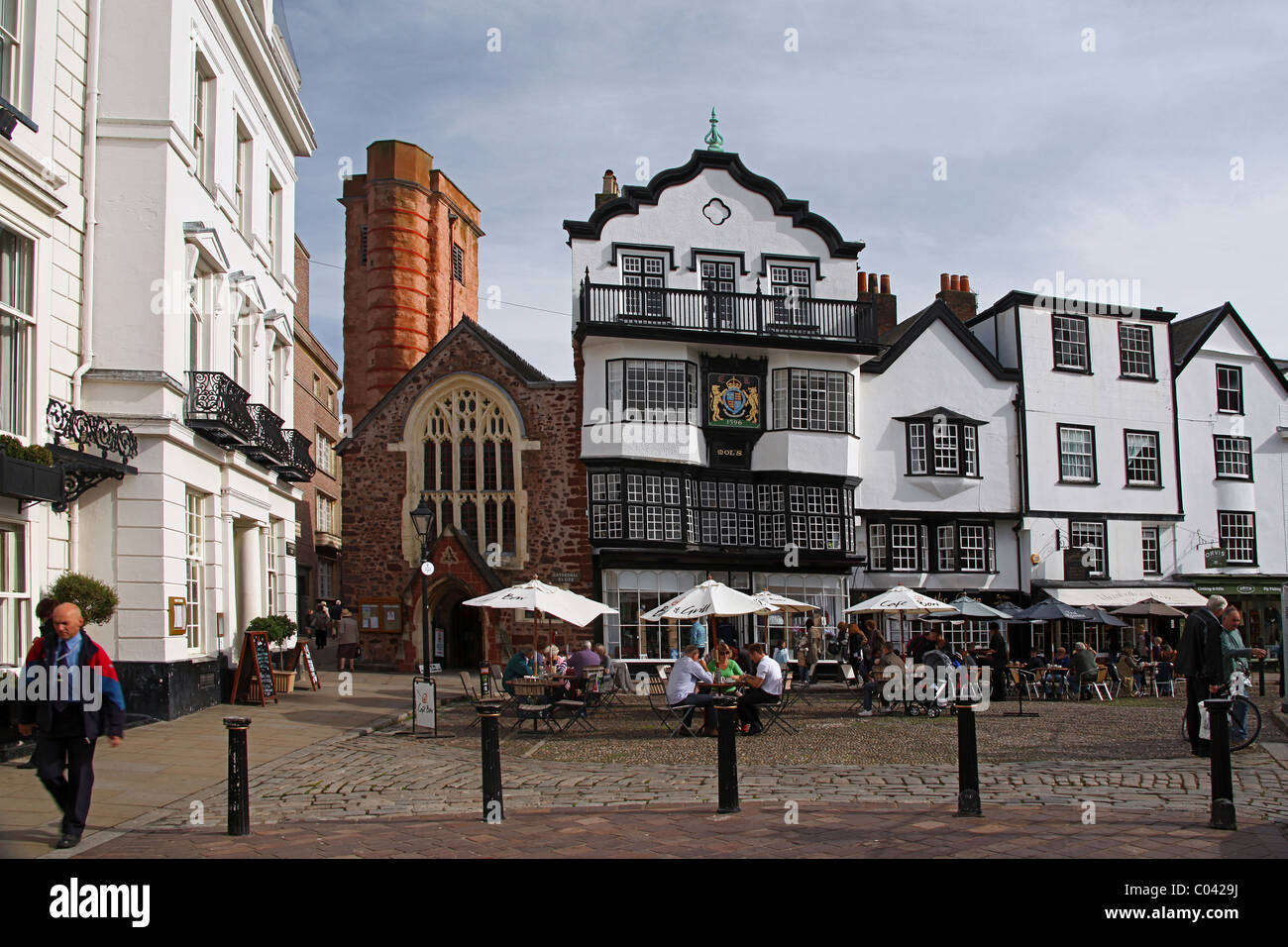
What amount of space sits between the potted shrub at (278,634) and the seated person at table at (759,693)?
8.36 m

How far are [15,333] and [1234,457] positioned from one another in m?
35.6

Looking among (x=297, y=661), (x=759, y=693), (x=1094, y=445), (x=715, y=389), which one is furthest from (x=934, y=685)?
(x=1094, y=445)

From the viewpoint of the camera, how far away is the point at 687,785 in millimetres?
11945

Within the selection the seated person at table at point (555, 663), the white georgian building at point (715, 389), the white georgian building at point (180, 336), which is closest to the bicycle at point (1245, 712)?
A: the seated person at table at point (555, 663)

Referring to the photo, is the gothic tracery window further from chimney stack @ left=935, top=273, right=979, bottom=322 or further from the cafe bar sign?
the cafe bar sign

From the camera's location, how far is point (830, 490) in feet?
107

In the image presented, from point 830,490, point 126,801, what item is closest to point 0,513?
point 126,801

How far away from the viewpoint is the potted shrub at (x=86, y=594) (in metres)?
14.1

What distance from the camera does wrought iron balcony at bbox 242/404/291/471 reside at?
20438 millimetres

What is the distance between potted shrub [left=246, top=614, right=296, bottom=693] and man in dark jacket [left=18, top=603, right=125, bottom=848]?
11363 millimetres

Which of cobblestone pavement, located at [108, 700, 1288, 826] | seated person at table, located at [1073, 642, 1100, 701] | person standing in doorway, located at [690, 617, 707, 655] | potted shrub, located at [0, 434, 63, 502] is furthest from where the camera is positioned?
person standing in doorway, located at [690, 617, 707, 655]

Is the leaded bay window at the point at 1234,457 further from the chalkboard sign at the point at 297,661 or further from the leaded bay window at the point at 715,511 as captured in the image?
the chalkboard sign at the point at 297,661

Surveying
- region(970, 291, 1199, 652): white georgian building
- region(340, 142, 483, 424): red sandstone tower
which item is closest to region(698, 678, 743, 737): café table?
region(970, 291, 1199, 652): white georgian building
